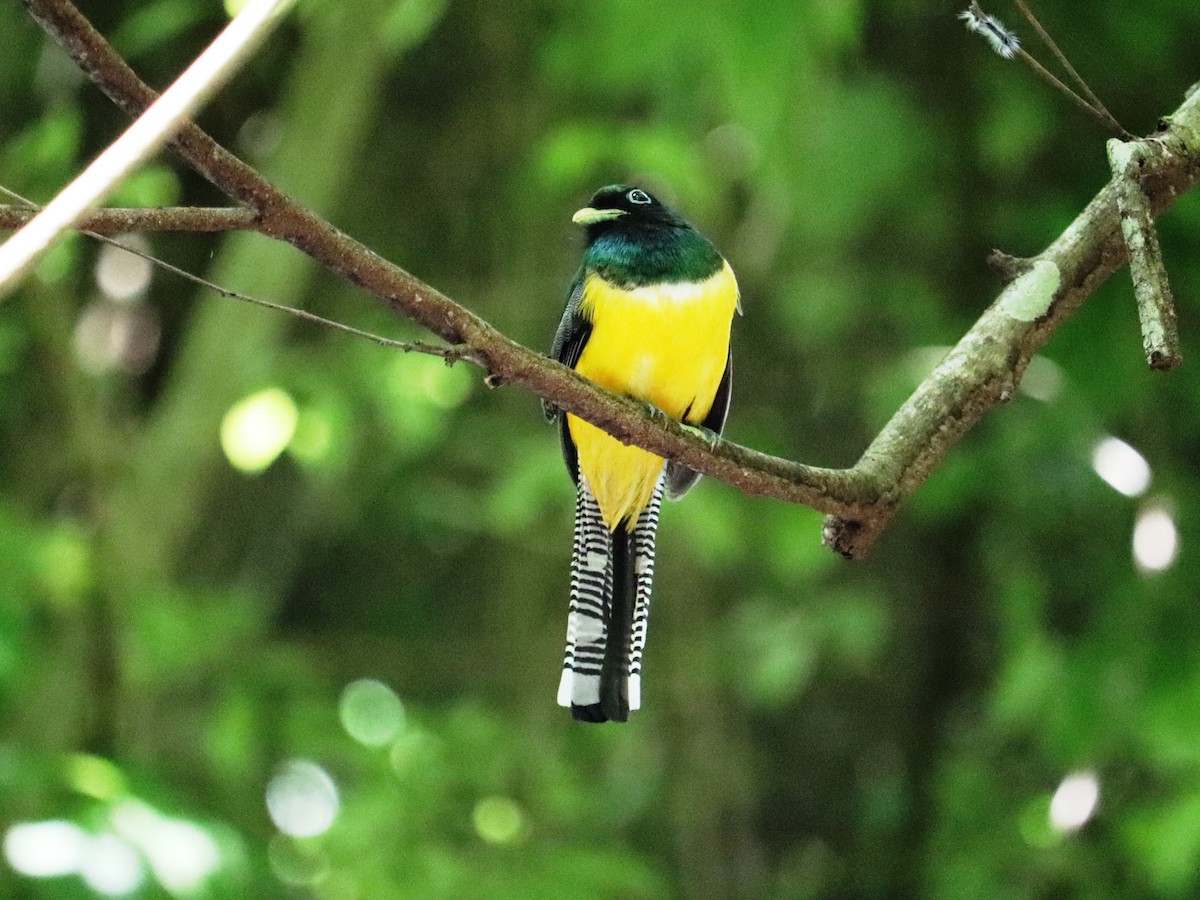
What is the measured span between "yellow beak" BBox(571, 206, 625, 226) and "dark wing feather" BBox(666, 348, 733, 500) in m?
0.33

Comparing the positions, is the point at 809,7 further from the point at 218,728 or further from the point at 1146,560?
the point at 218,728

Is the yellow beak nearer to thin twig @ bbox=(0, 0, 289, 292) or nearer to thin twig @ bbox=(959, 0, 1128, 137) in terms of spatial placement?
thin twig @ bbox=(959, 0, 1128, 137)

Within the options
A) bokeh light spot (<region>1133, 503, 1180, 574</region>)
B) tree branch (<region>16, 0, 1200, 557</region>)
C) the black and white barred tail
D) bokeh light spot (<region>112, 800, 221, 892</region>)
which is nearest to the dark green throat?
the black and white barred tail

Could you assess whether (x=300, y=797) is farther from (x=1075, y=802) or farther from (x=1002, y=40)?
(x=1002, y=40)

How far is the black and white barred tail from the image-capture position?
209cm

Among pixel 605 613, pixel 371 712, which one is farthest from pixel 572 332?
pixel 371 712

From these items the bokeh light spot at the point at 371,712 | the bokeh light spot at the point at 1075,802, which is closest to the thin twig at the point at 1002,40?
the bokeh light spot at the point at 1075,802

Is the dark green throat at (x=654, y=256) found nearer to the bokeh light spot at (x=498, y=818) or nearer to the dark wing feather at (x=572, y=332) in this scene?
the dark wing feather at (x=572, y=332)

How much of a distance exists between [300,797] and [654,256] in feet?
11.9

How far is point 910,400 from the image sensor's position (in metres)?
2.04

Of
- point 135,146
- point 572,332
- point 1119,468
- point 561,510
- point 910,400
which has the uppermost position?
point 561,510

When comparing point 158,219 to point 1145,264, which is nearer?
point 158,219

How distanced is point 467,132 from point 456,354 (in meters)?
4.43

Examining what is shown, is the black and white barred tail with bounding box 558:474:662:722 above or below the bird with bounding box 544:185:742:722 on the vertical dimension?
below
